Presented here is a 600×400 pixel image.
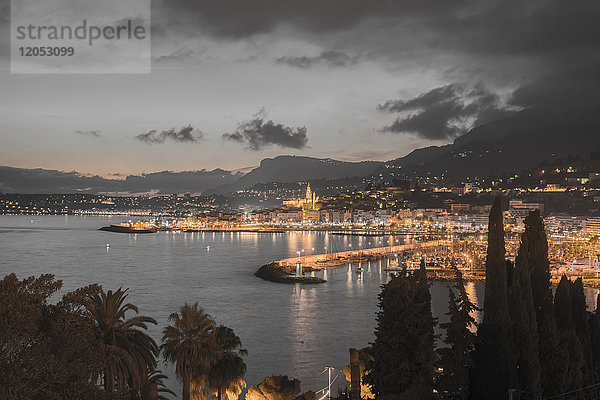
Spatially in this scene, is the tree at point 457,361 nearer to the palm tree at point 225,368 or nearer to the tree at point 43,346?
the palm tree at point 225,368

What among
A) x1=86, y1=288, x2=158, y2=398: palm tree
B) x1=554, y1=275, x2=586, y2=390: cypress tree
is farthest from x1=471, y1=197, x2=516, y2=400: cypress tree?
x1=86, y1=288, x2=158, y2=398: palm tree

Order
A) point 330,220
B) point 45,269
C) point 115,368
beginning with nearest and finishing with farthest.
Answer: point 115,368
point 45,269
point 330,220

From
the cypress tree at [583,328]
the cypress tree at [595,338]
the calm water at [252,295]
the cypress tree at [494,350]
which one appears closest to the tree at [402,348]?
the cypress tree at [494,350]

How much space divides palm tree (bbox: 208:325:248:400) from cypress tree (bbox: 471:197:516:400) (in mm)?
4256

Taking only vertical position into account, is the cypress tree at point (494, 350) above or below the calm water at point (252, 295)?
above

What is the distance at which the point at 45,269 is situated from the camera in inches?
1687

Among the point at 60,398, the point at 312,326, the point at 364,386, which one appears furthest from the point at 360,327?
the point at 60,398

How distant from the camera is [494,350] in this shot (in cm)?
980

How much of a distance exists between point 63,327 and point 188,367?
2992mm

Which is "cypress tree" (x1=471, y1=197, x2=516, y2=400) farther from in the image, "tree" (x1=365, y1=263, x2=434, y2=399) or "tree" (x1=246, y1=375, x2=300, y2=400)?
"tree" (x1=246, y1=375, x2=300, y2=400)

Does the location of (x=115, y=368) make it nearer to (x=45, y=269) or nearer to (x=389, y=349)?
(x=389, y=349)

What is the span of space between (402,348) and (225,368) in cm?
295

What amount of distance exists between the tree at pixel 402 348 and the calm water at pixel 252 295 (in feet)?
22.4

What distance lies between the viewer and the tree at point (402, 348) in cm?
871
